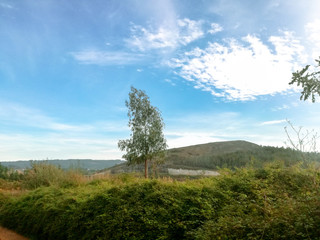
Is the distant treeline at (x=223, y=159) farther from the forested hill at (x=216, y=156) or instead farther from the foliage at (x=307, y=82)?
the foliage at (x=307, y=82)

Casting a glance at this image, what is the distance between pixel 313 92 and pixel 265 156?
1991cm

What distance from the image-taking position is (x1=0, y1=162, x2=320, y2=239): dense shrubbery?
3.93 m

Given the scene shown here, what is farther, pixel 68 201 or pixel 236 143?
pixel 236 143

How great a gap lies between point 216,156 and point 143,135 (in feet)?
44.3

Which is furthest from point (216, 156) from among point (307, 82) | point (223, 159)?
point (307, 82)

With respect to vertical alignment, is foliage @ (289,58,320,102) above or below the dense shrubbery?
above

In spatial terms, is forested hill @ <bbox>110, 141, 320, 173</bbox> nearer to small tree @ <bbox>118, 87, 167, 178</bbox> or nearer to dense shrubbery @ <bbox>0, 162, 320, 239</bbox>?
small tree @ <bbox>118, 87, 167, 178</bbox>

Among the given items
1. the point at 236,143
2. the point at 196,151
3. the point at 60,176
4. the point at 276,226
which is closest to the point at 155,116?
the point at 60,176

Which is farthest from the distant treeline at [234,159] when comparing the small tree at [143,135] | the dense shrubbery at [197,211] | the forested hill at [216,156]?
the dense shrubbery at [197,211]

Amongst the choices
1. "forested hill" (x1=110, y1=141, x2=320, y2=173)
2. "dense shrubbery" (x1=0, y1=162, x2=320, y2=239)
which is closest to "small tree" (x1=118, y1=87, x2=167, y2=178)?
"forested hill" (x1=110, y1=141, x2=320, y2=173)

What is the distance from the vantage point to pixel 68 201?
6941mm

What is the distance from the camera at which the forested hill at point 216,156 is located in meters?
23.2

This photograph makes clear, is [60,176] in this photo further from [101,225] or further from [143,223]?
[143,223]

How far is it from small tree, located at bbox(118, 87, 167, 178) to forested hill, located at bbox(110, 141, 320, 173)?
73.5 inches
